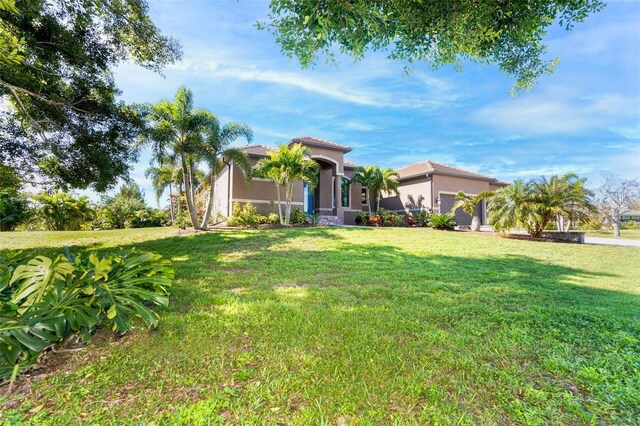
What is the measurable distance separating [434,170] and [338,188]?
321 inches

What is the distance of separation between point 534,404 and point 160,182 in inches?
1001

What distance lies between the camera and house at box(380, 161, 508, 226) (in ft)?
77.2

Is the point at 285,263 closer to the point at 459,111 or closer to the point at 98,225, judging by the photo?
the point at 459,111

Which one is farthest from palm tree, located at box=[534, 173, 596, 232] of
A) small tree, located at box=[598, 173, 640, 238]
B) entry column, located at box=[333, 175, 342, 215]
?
small tree, located at box=[598, 173, 640, 238]

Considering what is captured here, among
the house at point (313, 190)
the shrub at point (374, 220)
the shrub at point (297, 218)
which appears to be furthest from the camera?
the shrub at point (374, 220)

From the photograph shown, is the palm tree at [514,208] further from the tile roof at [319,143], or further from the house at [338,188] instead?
the tile roof at [319,143]

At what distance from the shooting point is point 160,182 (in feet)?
74.7

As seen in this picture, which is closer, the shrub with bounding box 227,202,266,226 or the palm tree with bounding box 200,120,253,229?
the palm tree with bounding box 200,120,253,229

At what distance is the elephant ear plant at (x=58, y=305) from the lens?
2.62 m

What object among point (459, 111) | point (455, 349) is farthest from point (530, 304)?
point (459, 111)

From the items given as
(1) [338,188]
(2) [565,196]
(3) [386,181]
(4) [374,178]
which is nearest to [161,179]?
(1) [338,188]

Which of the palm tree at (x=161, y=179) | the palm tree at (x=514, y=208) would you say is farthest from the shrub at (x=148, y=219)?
the palm tree at (x=514, y=208)

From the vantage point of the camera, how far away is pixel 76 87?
8602 millimetres

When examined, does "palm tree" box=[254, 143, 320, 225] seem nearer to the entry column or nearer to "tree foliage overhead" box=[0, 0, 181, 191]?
the entry column
